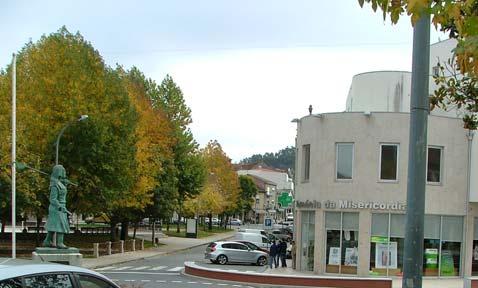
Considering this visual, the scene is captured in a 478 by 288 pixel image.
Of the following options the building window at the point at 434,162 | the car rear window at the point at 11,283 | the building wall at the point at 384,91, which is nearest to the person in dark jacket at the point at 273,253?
the building wall at the point at 384,91

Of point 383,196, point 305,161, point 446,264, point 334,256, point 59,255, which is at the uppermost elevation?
point 305,161

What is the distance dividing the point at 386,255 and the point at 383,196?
269cm

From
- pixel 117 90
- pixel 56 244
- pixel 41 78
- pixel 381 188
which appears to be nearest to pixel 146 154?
pixel 117 90

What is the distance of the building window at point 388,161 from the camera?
2969 centimetres

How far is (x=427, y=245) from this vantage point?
29875 mm

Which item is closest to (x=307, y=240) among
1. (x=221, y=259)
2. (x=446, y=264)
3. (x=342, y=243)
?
(x=342, y=243)

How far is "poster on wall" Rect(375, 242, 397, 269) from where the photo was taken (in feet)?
95.8

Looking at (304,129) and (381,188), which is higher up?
(304,129)

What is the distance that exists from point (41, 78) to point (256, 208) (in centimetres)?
12142

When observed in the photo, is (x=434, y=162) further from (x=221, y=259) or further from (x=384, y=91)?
(x=221, y=259)

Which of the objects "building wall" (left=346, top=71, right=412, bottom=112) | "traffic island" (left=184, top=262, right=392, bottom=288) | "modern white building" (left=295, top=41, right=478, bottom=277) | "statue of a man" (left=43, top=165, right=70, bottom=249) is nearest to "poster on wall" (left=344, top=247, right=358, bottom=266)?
"modern white building" (left=295, top=41, right=478, bottom=277)

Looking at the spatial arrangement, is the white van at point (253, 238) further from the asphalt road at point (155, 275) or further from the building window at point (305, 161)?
the building window at point (305, 161)

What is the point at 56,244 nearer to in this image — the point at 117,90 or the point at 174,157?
the point at 117,90

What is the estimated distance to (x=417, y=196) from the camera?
4.96 m
